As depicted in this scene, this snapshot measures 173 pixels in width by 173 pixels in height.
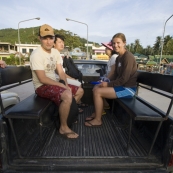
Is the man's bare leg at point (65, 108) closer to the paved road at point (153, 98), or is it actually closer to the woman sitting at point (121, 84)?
the woman sitting at point (121, 84)

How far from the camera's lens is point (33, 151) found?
1.99 m

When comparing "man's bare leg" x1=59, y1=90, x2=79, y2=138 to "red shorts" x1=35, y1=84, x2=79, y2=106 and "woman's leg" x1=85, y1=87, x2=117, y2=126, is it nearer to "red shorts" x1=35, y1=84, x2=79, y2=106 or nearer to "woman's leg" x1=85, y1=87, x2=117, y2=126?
"red shorts" x1=35, y1=84, x2=79, y2=106

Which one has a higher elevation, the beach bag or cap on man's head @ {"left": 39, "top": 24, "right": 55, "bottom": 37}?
cap on man's head @ {"left": 39, "top": 24, "right": 55, "bottom": 37}

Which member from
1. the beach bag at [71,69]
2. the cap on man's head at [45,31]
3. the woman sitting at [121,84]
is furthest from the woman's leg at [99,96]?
the cap on man's head at [45,31]

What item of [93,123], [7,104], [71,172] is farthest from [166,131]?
[7,104]

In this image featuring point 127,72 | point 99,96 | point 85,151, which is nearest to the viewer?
point 85,151

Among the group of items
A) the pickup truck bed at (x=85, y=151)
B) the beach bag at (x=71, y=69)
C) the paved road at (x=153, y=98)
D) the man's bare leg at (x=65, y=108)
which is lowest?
the paved road at (x=153, y=98)

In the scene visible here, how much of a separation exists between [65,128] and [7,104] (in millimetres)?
1287

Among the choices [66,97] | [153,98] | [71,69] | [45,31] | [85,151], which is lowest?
[153,98]

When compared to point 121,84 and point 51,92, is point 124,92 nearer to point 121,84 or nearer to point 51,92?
point 121,84

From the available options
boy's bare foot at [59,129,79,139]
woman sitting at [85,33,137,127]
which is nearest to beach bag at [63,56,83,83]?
woman sitting at [85,33,137,127]

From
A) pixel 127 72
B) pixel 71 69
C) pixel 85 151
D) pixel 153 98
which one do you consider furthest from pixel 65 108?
pixel 153 98

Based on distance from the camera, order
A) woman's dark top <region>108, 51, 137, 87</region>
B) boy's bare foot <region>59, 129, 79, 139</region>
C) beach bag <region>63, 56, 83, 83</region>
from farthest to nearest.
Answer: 1. beach bag <region>63, 56, 83, 83</region>
2. woman's dark top <region>108, 51, 137, 87</region>
3. boy's bare foot <region>59, 129, 79, 139</region>

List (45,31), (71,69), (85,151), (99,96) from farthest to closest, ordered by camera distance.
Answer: (71,69)
(99,96)
(45,31)
(85,151)
